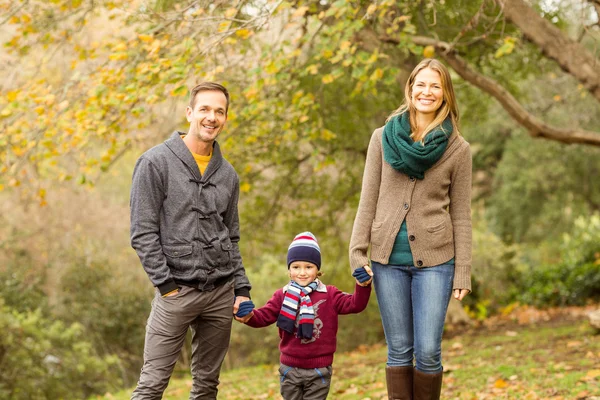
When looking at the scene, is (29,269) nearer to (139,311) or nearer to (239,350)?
(139,311)

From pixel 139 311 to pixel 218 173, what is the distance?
10903 millimetres

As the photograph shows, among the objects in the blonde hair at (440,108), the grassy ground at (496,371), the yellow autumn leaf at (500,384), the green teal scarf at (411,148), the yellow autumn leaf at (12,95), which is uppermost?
the yellow autumn leaf at (12,95)

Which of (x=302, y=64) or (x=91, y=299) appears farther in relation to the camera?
(x=91, y=299)

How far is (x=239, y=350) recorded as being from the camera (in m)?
14.2

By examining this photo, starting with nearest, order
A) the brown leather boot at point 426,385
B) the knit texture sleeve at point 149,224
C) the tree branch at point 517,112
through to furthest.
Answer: the knit texture sleeve at point 149,224 < the brown leather boot at point 426,385 < the tree branch at point 517,112

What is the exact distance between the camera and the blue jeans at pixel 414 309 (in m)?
3.48

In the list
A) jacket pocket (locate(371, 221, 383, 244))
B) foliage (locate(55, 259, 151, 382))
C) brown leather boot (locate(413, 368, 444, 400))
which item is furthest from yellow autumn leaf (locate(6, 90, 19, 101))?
foliage (locate(55, 259, 151, 382))

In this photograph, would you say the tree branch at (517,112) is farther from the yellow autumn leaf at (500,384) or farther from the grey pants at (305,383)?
the grey pants at (305,383)

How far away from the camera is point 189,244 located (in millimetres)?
3389

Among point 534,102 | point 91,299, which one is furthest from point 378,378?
point 534,102

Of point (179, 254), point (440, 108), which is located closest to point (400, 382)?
point (179, 254)

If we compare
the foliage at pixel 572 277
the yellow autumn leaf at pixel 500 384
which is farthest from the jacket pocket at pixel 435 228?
the foliage at pixel 572 277

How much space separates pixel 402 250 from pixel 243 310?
3.02 feet

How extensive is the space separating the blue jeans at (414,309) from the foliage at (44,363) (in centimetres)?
783
